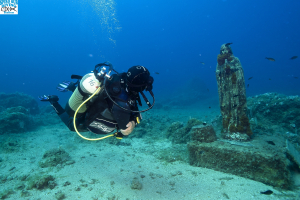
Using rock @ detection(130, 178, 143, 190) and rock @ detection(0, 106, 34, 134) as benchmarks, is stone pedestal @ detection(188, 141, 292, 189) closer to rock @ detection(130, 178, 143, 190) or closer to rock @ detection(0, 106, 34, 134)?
rock @ detection(130, 178, 143, 190)

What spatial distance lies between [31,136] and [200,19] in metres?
200

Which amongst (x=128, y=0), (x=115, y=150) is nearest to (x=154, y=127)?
(x=115, y=150)

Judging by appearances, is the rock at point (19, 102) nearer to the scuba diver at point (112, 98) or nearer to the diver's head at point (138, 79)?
the scuba diver at point (112, 98)

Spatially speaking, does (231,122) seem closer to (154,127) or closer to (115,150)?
(115,150)

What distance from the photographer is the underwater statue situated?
15.2ft

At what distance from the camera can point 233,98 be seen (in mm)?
4742

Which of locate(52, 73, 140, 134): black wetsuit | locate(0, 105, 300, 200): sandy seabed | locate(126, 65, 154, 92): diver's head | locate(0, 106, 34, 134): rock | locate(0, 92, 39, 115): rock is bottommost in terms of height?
locate(0, 92, 39, 115): rock

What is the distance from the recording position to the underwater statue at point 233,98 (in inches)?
183

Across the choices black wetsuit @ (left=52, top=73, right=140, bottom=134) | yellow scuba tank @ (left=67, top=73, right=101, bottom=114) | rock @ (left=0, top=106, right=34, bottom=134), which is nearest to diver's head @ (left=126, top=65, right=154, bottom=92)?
black wetsuit @ (left=52, top=73, right=140, bottom=134)

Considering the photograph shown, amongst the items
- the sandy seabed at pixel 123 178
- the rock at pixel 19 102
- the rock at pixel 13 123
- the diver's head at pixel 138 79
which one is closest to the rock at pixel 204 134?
the sandy seabed at pixel 123 178

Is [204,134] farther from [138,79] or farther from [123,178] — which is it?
[138,79]

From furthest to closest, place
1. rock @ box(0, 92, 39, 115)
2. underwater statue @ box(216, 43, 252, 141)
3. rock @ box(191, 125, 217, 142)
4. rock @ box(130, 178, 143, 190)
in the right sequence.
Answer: rock @ box(0, 92, 39, 115) < underwater statue @ box(216, 43, 252, 141) < rock @ box(191, 125, 217, 142) < rock @ box(130, 178, 143, 190)

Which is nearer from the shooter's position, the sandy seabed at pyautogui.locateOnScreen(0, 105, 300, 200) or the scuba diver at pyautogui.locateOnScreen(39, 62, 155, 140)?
the scuba diver at pyautogui.locateOnScreen(39, 62, 155, 140)

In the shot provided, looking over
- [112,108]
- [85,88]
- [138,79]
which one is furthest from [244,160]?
[85,88]
